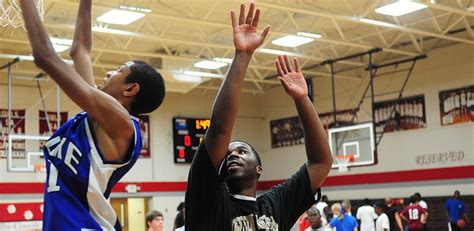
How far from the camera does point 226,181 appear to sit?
3221 millimetres

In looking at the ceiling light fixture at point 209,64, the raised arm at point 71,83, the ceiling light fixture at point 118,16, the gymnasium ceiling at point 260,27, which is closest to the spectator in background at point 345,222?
the gymnasium ceiling at point 260,27

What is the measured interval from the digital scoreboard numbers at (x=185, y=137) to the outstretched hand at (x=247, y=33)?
66.3 feet

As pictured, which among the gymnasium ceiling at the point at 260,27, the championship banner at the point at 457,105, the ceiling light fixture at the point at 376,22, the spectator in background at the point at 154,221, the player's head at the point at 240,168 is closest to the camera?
the player's head at the point at 240,168

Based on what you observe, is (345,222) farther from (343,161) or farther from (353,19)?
(343,161)

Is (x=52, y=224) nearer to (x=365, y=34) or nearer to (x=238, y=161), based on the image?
(x=238, y=161)

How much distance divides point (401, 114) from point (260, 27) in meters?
5.72

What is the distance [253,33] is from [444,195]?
1747 cm

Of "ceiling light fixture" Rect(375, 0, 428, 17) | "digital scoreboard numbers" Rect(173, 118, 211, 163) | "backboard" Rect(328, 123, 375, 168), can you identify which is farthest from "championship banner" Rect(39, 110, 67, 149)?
"ceiling light fixture" Rect(375, 0, 428, 17)

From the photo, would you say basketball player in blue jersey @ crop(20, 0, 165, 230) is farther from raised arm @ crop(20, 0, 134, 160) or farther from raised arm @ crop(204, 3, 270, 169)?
raised arm @ crop(204, 3, 270, 169)

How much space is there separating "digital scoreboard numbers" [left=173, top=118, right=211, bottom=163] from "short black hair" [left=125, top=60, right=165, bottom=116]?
20171 millimetres

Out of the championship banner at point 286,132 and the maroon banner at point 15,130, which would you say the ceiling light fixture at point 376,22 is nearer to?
the championship banner at point 286,132

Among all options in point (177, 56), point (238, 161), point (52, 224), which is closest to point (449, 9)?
point (177, 56)

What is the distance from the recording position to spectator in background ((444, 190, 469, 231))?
17938 millimetres

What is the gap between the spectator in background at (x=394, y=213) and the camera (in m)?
18.1
